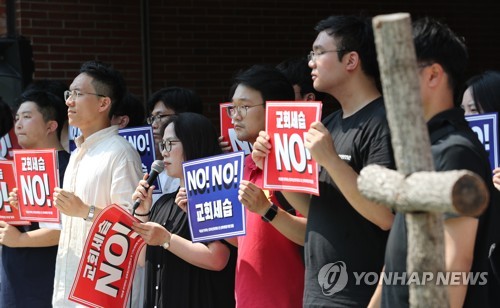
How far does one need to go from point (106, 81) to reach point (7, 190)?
0.92m

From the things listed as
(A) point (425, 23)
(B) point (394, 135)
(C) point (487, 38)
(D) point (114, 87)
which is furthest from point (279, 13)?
(B) point (394, 135)

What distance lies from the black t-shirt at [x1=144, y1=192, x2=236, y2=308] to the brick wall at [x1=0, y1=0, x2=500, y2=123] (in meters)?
4.45

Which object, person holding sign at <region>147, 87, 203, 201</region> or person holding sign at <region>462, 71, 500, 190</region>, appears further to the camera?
person holding sign at <region>147, 87, 203, 201</region>

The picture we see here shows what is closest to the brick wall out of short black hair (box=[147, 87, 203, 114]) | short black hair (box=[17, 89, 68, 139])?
short black hair (box=[17, 89, 68, 139])

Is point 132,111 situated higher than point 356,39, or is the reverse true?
point 356,39

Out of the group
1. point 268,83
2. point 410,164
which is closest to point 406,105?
point 410,164

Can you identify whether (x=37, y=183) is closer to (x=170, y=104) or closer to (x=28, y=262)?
(x=28, y=262)

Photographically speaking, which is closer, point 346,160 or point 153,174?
point 346,160

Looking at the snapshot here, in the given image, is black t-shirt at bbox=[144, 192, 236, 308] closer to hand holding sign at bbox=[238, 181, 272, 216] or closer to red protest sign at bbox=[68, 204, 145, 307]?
red protest sign at bbox=[68, 204, 145, 307]

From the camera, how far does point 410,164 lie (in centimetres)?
211

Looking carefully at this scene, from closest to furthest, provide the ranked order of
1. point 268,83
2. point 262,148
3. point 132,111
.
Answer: point 262,148, point 268,83, point 132,111

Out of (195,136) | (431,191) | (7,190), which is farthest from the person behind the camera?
(7,190)

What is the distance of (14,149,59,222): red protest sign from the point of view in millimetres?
4922

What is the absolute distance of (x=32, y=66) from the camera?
749 centimetres
